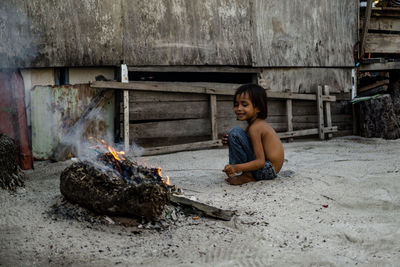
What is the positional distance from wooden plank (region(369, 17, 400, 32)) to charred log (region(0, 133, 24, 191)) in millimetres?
7748

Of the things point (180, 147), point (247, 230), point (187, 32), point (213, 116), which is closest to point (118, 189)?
point (247, 230)

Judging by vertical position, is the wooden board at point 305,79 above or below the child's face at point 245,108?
above

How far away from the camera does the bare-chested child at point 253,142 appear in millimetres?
4031

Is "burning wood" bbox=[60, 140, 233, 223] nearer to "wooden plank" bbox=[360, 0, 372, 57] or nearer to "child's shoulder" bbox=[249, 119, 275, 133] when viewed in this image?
"child's shoulder" bbox=[249, 119, 275, 133]

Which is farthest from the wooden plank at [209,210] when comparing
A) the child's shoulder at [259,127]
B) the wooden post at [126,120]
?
the wooden post at [126,120]

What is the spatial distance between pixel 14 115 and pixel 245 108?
323 centimetres

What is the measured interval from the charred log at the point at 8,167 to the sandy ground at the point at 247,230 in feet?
0.39

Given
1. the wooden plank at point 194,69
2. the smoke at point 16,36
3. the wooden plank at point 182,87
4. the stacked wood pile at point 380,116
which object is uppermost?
the smoke at point 16,36

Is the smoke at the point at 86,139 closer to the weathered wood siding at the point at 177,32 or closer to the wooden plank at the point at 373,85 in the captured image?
the weathered wood siding at the point at 177,32

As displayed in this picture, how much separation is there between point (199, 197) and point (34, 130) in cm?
327

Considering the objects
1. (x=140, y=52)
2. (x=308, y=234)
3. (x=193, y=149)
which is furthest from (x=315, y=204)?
(x=140, y=52)

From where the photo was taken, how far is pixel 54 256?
2385mm

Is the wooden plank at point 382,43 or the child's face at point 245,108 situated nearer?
the child's face at point 245,108

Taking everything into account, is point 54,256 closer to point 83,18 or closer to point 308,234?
point 308,234
